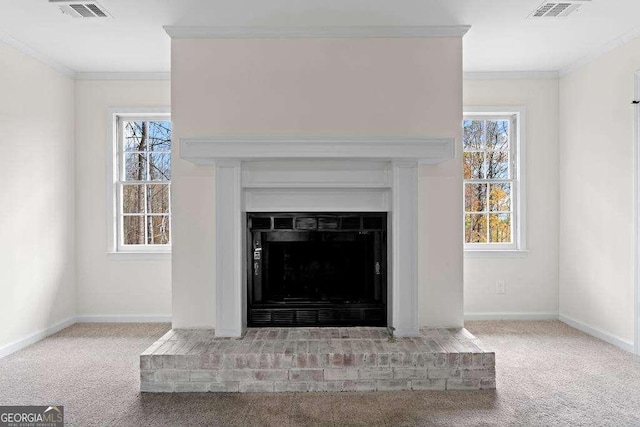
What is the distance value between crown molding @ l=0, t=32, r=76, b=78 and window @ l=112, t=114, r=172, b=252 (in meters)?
0.68

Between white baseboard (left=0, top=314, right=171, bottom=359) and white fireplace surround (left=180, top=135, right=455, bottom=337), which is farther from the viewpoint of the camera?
white baseboard (left=0, top=314, right=171, bottom=359)

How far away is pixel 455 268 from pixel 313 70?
2.00 m

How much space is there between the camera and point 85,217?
5.00m

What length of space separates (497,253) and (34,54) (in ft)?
16.4

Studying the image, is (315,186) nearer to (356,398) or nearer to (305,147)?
(305,147)

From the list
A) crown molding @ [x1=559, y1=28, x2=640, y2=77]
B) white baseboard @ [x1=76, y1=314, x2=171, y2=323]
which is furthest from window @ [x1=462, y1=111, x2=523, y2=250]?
white baseboard @ [x1=76, y1=314, x2=171, y2=323]

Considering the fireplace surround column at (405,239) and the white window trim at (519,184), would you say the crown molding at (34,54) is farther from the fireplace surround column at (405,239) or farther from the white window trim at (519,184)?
the white window trim at (519,184)

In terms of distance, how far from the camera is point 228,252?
3.56 m

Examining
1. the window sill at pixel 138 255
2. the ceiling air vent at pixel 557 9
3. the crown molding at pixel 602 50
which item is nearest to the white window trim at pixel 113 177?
the window sill at pixel 138 255

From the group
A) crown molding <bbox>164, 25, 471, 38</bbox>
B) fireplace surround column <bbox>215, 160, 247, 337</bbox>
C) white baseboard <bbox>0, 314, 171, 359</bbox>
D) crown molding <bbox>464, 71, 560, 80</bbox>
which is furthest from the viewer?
crown molding <bbox>464, 71, 560, 80</bbox>

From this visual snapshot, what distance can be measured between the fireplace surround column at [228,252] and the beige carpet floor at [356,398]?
0.61 metres

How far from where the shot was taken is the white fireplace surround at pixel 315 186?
335 cm

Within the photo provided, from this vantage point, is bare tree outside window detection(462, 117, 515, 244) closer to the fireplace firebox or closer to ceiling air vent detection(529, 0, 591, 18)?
ceiling air vent detection(529, 0, 591, 18)

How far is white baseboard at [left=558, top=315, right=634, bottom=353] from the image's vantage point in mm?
3980
